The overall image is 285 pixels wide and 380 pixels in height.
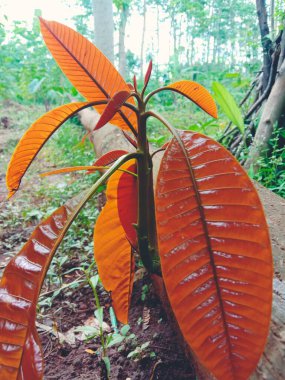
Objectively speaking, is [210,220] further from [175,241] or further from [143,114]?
[143,114]

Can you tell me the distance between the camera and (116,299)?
79 cm

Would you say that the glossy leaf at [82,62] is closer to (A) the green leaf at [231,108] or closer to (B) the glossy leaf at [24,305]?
(B) the glossy leaf at [24,305]

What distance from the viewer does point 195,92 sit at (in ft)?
2.32

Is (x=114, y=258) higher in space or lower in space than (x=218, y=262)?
lower

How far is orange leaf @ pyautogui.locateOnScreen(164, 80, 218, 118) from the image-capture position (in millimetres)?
700

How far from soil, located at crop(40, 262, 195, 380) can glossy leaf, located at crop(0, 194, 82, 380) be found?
394mm

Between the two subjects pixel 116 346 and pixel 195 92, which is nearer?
pixel 195 92

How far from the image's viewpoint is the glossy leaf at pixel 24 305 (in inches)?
16.6

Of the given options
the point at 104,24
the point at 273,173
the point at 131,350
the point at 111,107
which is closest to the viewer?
the point at 111,107

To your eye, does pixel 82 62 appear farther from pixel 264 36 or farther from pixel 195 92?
pixel 264 36

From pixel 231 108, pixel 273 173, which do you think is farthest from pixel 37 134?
pixel 231 108

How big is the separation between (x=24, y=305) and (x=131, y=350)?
511 millimetres

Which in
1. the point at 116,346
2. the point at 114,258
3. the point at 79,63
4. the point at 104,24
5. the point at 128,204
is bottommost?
the point at 116,346

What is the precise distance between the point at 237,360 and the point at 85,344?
2.22 ft
